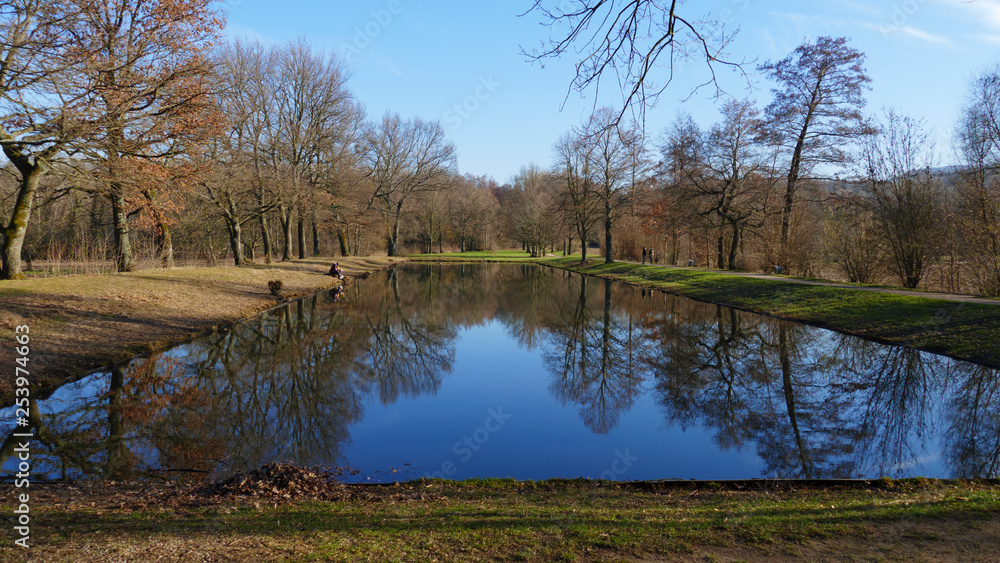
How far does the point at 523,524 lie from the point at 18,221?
1572 centimetres

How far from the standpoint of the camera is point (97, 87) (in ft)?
30.8

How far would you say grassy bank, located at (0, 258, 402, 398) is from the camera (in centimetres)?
938

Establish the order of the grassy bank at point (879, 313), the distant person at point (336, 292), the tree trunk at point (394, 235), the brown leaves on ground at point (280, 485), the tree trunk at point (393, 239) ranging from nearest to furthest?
1. the brown leaves on ground at point (280, 485)
2. the grassy bank at point (879, 313)
3. the distant person at point (336, 292)
4. the tree trunk at point (394, 235)
5. the tree trunk at point (393, 239)

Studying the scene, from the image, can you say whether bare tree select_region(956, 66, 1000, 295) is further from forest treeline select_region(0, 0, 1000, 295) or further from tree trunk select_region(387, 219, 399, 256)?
tree trunk select_region(387, 219, 399, 256)

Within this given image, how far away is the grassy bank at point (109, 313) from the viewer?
9.38m

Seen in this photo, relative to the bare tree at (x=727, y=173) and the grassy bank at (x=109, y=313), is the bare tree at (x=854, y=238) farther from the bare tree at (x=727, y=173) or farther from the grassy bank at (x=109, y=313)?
the grassy bank at (x=109, y=313)

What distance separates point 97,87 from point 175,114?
1924 mm

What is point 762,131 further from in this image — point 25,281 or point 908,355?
point 25,281

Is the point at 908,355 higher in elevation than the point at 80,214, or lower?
lower

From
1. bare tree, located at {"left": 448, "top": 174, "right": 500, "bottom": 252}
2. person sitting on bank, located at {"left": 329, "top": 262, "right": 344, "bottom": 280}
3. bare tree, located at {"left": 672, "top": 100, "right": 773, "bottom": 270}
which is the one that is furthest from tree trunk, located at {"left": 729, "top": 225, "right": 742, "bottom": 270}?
bare tree, located at {"left": 448, "top": 174, "right": 500, "bottom": 252}

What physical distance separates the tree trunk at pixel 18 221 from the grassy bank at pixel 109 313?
601mm

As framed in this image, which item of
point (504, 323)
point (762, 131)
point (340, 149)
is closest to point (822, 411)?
point (504, 323)

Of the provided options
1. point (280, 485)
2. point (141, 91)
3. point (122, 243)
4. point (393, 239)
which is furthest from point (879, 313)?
point (393, 239)

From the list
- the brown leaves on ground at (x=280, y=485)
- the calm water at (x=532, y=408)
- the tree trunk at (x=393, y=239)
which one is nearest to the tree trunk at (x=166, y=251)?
the calm water at (x=532, y=408)
